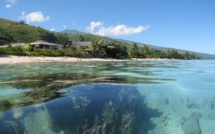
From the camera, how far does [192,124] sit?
7711 mm

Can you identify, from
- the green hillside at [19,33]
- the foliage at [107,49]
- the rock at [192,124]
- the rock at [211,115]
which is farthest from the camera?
the green hillside at [19,33]

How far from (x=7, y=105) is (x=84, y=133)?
320cm

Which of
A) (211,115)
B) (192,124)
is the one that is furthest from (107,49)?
(192,124)

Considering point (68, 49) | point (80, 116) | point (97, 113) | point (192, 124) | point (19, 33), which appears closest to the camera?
point (80, 116)

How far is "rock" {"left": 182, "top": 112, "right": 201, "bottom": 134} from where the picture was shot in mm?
7387

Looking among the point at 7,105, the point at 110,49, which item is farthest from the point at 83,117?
the point at 110,49

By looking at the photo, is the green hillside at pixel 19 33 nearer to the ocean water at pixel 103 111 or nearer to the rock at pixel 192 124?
the ocean water at pixel 103 111

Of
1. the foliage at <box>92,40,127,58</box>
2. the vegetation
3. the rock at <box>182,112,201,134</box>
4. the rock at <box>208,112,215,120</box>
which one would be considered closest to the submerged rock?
the rock at <box>182,112,201,134</box>

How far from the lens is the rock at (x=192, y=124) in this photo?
739 centimetres

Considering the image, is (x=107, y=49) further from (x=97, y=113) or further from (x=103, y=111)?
(x=97, y=113)

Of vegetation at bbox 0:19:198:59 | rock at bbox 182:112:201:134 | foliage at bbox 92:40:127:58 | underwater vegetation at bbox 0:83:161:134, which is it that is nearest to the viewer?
underwater vegetation at bbox 0:83:161:134

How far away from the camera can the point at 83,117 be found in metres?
7.25

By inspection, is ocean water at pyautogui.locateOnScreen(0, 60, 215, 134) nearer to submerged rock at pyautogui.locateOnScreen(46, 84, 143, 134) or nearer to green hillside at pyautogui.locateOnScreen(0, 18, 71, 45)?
submerged rock at pyautogui.locateOnScreen(46, 84, 143, 134)

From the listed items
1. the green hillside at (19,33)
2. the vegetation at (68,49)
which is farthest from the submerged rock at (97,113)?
the green hillside at (19,33)
